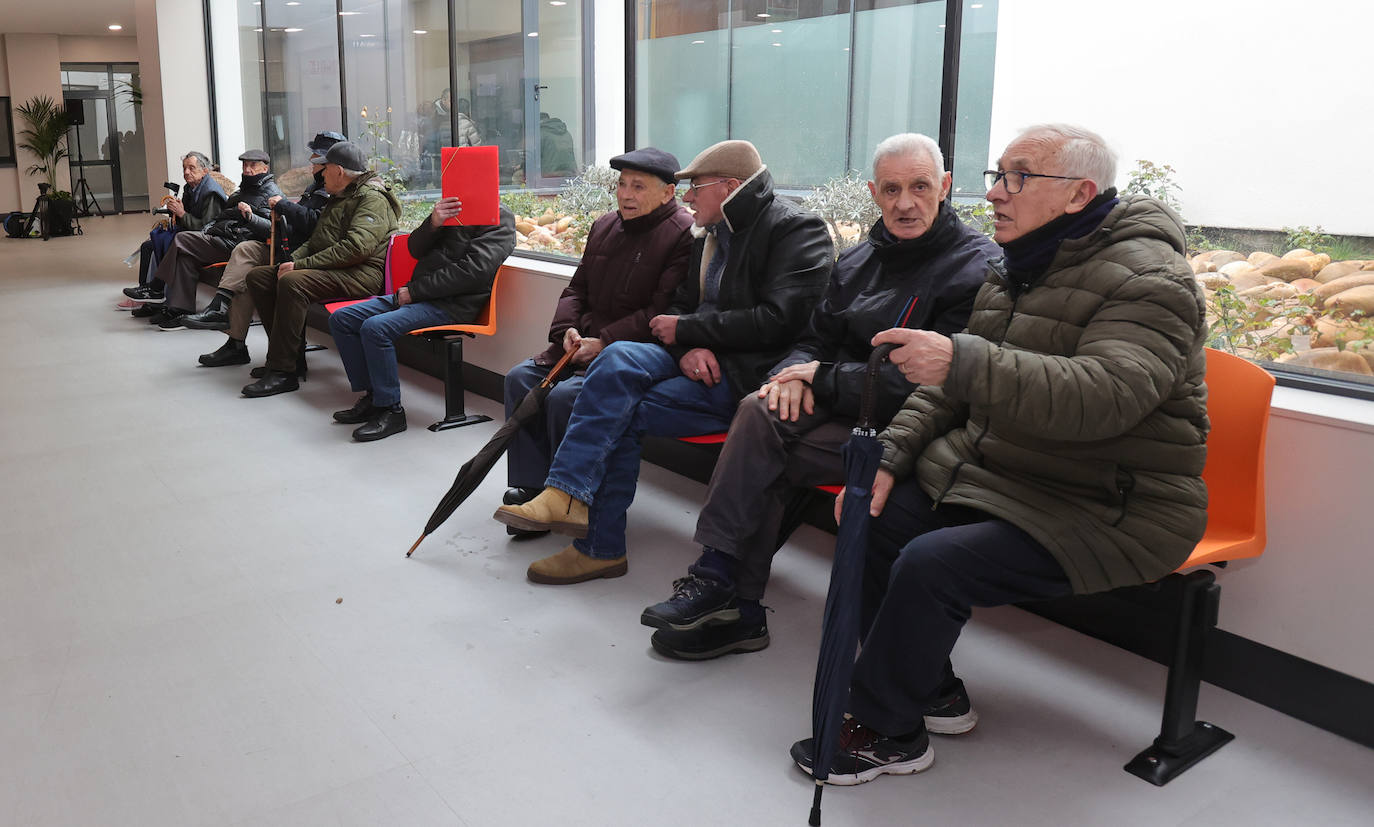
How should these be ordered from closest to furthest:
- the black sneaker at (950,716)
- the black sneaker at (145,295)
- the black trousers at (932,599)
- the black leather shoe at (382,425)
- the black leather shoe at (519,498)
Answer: the black trousers at (932,599), the black sneaker at (950,716), the black leather shoe at (519,498), the black leather shoe at (382,425), the black sneaker at (145,295)

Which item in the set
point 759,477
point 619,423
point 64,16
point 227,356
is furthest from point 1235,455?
point 64,16

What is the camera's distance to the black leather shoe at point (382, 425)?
4.70m

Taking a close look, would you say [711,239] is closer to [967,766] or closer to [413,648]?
[413,648]

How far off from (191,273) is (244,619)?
5.55 m

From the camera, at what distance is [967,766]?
86.6 inches

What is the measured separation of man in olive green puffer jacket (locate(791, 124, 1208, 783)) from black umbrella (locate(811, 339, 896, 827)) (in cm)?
11

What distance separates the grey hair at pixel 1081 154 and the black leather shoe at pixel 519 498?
79.1 inches

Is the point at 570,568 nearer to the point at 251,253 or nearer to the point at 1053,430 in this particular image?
the point at 1053,430

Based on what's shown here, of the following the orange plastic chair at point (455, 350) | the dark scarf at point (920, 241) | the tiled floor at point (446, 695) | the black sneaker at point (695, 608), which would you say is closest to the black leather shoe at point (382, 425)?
the orange plastic chair at point (455, 350)

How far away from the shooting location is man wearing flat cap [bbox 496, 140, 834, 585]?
308cm

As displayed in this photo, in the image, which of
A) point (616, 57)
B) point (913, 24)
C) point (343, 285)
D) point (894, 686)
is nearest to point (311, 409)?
point (343, 285)

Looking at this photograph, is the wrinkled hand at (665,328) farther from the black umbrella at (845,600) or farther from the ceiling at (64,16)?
the ceiling at (64,16)

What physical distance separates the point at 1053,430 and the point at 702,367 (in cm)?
141

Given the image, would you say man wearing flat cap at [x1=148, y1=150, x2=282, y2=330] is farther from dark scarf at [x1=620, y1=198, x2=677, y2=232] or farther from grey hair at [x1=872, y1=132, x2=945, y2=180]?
grey hair at [x1=872, y1=132, x2=945, y2=180]
